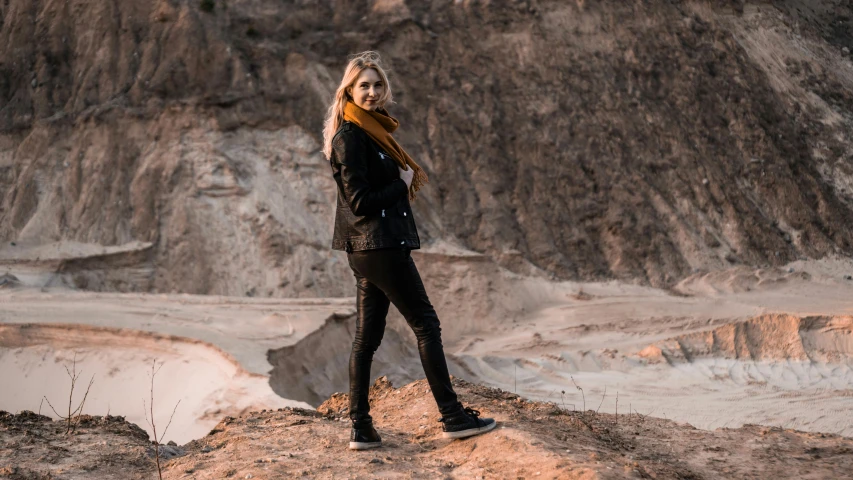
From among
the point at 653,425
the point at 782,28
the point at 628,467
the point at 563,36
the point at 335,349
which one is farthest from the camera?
the point at 782,28

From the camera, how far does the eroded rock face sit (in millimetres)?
18859

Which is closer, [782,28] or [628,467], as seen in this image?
[628,467]

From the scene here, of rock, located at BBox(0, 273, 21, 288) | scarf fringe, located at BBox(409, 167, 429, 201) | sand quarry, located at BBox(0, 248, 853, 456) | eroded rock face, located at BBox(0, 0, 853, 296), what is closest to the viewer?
scarf fringe, located at BBox(409, 167, 429, 201)

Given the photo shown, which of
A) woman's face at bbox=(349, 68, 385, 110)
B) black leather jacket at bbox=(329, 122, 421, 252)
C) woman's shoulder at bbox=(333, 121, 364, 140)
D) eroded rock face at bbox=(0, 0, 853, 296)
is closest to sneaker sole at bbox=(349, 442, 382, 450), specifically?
black leather jacket at bbox=(329, 122, 421, 252)

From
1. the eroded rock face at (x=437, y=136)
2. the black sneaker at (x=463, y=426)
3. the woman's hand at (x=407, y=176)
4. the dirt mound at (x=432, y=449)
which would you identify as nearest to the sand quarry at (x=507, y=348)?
the eroded rock face at (x=437, y=136)

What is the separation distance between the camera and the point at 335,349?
12.2 metres

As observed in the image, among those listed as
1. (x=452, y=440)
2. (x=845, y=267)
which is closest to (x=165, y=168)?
(x=845, y=267)

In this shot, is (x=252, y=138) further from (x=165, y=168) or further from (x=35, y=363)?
(x=35, y=363)

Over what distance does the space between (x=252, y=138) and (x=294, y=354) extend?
9766 mm

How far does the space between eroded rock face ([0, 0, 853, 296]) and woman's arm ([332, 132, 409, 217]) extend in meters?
13.5

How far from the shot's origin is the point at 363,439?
4.75 metres

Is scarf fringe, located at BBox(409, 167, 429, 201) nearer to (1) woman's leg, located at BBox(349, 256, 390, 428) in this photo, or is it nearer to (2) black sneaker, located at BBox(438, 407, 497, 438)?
(1) woman's leg, located at BBox(349, 256, 390, 428)

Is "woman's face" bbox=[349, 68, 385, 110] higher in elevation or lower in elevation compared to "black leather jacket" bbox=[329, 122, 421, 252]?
higher

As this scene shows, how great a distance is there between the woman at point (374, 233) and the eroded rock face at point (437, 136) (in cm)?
1325
